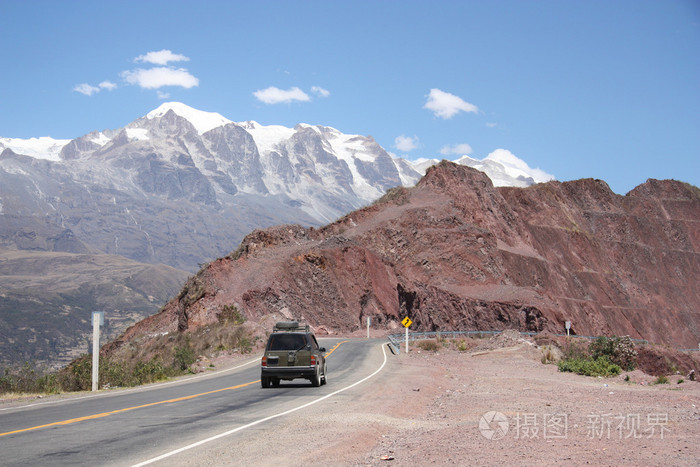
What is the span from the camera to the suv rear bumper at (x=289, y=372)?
788 inches

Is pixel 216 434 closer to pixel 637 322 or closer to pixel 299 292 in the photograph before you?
pixel 299 292

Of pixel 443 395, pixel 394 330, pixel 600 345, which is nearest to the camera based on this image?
pixel 443 395

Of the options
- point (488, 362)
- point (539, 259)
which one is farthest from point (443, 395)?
point (539, 259)

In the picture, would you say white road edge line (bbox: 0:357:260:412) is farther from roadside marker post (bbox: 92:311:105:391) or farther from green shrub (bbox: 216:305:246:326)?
green shrub (bbox: 216:305:246:326)

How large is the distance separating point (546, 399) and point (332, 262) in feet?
156

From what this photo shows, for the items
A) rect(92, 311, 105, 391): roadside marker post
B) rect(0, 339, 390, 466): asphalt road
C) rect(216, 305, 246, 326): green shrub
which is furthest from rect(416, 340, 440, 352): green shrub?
rect(92, 311, 105, 391): roadside marker post

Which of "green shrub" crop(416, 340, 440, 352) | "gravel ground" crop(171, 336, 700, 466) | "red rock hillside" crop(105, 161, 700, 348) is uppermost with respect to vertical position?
"red rock hillside" crop(105, 161, 700, 348)

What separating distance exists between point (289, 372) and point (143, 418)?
7335 millimetres

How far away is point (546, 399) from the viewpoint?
53.1 feet

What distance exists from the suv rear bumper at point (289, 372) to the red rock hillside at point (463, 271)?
29204 mm

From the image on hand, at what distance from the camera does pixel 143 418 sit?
523 inches

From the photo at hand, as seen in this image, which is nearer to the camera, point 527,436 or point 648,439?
point 648,439

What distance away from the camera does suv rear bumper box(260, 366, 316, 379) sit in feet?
65.7

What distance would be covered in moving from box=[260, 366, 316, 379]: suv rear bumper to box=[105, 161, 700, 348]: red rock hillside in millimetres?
29204
